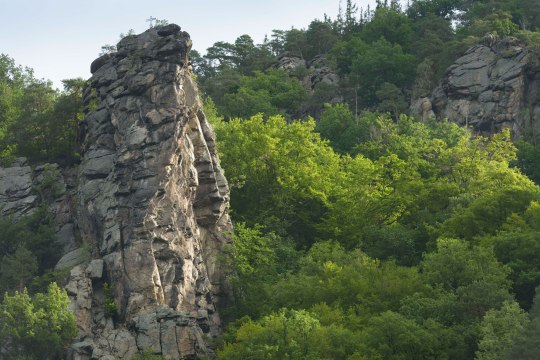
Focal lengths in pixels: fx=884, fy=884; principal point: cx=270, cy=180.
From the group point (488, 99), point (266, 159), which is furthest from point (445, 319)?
point (488, 99)

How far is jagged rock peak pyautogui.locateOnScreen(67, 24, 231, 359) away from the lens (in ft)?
181

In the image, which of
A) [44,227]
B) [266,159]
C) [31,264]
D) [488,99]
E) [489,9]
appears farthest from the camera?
[489,9]

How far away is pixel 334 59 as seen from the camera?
127 m

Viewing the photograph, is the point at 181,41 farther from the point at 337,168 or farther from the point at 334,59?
the point at 334,59

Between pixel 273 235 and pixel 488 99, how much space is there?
39909mm

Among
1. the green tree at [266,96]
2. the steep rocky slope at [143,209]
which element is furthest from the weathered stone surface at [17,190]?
the green tree at [266,96]

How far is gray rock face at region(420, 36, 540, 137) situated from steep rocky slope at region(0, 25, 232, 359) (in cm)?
3996

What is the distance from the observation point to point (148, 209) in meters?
58.6

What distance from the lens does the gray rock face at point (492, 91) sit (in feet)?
310

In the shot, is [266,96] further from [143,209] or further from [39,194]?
[143,209]

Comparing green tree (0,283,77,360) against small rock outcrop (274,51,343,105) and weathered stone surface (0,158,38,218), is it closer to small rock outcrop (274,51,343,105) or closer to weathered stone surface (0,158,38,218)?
weathered stone surface (0,158,38,218)

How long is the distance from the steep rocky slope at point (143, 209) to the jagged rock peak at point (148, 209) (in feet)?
0.24

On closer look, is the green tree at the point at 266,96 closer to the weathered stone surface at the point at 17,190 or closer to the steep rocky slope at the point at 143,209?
the weathered stone surface at the point at 17,190

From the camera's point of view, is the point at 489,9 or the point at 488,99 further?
the point at 489,9
